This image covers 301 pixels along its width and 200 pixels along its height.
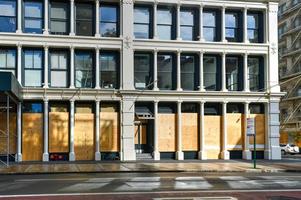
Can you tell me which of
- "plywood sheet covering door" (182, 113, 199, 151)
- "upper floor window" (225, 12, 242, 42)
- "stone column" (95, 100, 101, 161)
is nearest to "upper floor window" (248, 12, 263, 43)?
"upper floor window" (225, 12, 242, 42)

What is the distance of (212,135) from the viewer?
117 ft

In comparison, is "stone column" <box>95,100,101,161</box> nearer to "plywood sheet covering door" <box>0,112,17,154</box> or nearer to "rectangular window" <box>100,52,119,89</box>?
"rectangular window" <box>100,52,119,89</box>

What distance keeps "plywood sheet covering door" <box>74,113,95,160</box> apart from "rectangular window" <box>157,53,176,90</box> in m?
6.07

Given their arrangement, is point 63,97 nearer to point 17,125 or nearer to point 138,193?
point 17,125

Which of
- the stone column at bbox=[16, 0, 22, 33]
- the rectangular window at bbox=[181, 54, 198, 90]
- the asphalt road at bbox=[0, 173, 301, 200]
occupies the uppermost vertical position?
the stone column at bbox=[16, 0, 22, 33]

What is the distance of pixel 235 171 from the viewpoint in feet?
85.9

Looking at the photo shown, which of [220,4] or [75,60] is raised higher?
[220,4]

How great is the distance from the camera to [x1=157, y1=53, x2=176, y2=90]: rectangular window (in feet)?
116

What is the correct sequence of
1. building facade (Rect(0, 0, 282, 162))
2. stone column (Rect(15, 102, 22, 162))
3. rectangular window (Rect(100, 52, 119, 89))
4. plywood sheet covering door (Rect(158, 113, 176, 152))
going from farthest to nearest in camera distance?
plywood sheet covering door (Rect(158, 113, 176, 152)) < rectangular window (Rect(100, 52, 119, 89)) < building facade (Rect(0, 0, 282, 162)) < stone column (Rect(15, 102, 22, 162))

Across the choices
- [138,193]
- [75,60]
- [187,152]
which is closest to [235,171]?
[187,152]

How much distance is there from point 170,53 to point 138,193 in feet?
69.7

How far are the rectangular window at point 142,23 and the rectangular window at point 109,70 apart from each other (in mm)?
2452

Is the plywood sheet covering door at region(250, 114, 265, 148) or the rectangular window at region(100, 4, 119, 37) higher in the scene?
the rectangular window at region(100, 4, 119, 37)

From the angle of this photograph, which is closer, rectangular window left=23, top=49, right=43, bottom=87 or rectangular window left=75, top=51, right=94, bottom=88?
rectangular window left=23, top=49, right=43, bottom=87
